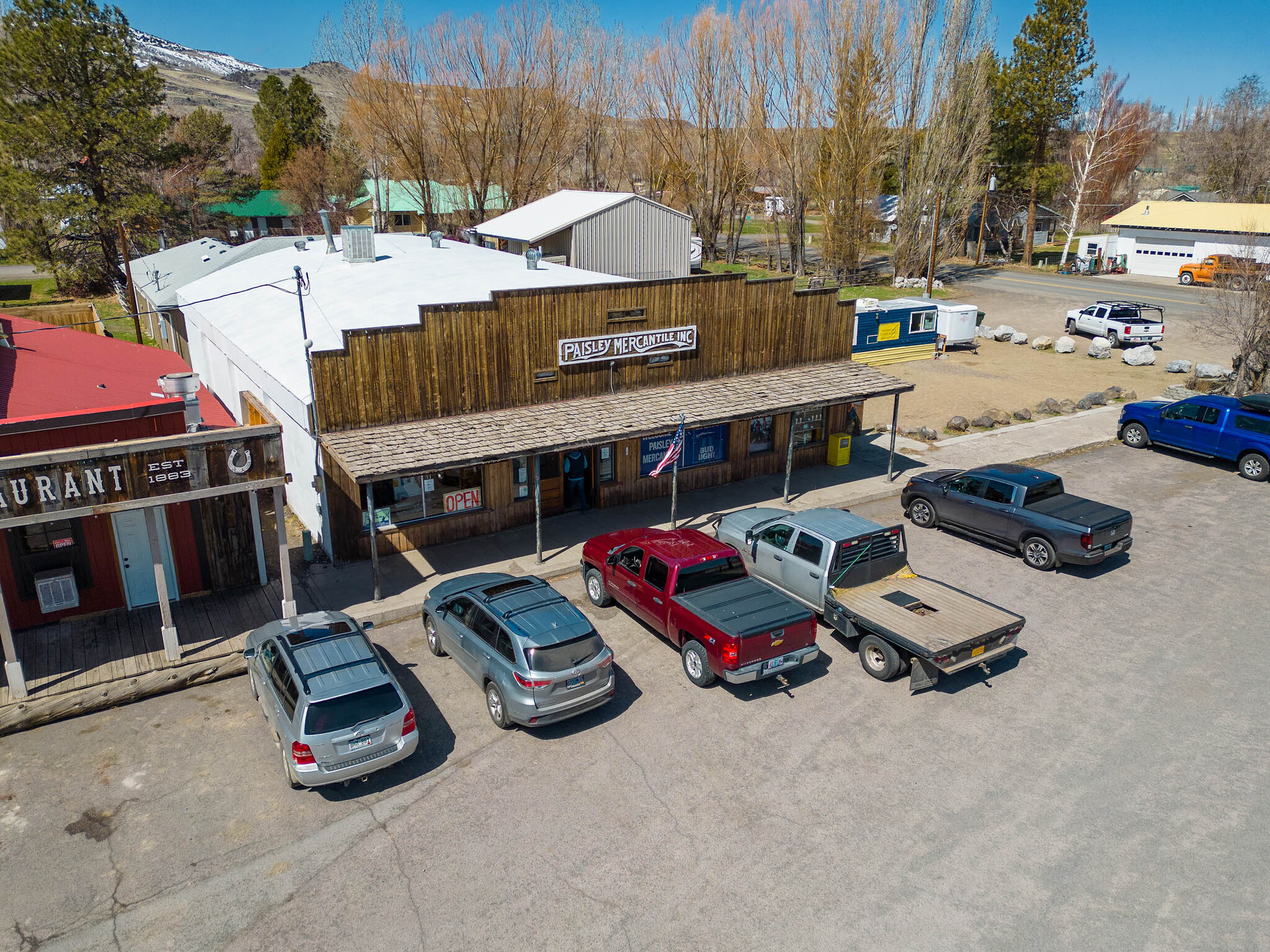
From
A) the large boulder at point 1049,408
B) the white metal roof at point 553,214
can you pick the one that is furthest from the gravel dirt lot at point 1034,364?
the white metal roof at point 553,214

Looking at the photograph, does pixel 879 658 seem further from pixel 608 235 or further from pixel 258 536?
pixel 608 235

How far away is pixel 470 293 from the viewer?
68.7 feet

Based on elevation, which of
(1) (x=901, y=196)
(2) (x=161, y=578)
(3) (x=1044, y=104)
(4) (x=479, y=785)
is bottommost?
(4) (x=479, y=785)

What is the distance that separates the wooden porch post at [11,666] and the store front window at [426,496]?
20.3ft

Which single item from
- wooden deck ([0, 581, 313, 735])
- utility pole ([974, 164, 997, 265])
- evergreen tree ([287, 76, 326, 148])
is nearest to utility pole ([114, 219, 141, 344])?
wooden deck ([0, 581, 313, 735])

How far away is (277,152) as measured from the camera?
8012 centimetres

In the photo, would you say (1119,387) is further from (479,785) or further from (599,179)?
(599,179)

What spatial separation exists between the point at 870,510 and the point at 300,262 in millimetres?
19718

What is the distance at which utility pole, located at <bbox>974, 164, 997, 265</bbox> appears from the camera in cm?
6106

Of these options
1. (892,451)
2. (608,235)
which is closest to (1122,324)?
(892,451)

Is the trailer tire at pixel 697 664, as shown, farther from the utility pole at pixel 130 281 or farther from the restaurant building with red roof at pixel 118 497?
the utility pole at pixel 130 281

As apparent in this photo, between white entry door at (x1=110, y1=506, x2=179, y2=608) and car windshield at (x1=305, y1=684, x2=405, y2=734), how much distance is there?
616cm

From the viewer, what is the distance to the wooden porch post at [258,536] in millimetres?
15078

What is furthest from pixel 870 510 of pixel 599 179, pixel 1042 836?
pixel 599 179
